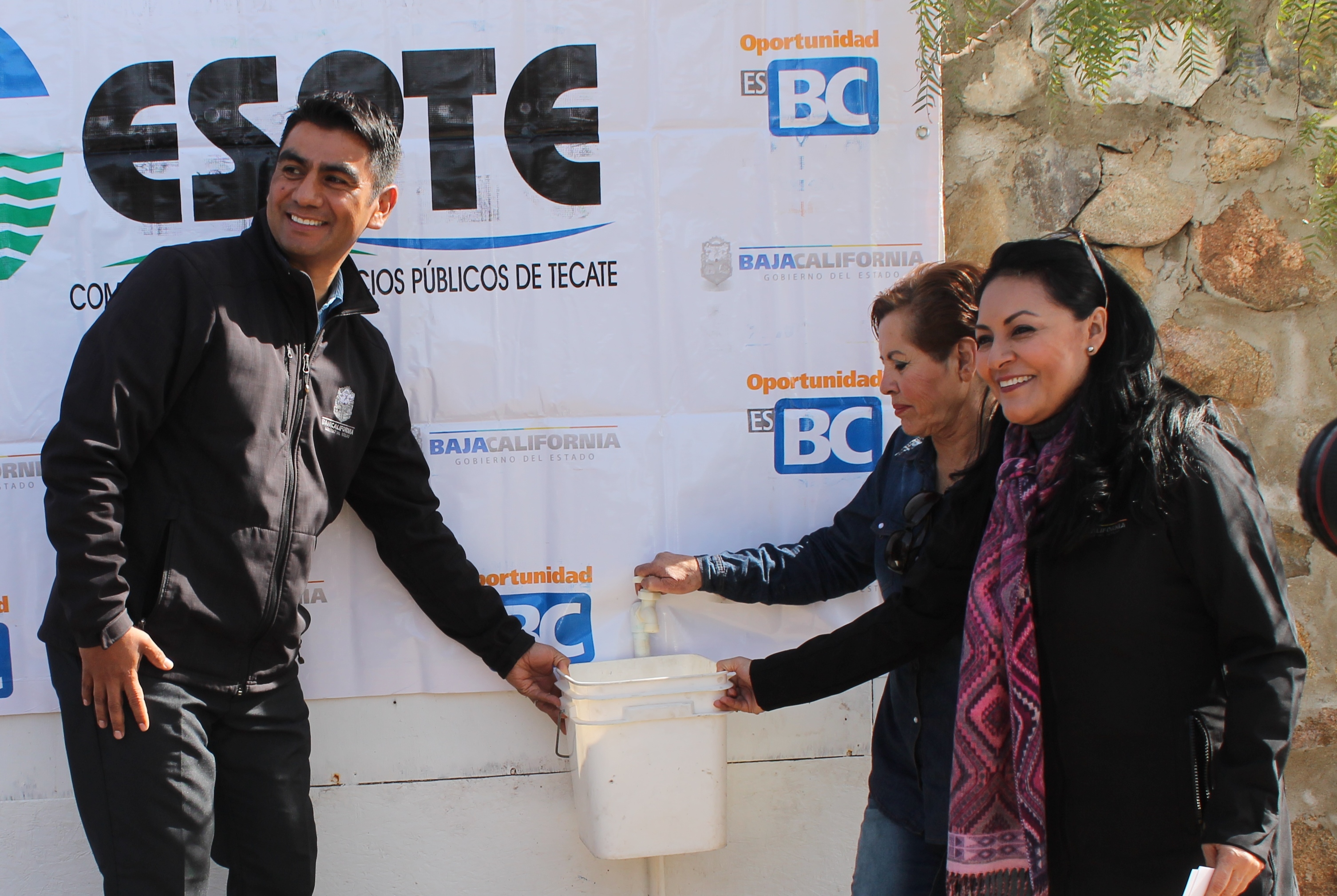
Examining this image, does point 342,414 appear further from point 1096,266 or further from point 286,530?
point 1096,266

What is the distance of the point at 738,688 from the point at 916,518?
595mm

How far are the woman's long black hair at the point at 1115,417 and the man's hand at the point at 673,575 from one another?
0.99 m

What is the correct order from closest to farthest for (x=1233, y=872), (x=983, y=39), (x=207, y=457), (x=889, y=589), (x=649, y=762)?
(x=1233, y=872), (x=207, y=457), (x=889, y=589), (x=649, y=762), (x=983, y=39)

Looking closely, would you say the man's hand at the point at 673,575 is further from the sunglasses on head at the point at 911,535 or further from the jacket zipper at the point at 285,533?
the jacket zipper at the point at 285,533

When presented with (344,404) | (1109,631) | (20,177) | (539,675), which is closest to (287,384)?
(344,404)

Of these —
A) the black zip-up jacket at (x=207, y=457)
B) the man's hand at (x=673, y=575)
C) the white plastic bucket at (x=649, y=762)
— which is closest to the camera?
the black zip-up jacket at (x=207, y=457)

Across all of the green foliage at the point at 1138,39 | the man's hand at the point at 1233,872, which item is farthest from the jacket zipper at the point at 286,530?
the man's hand at the point at 1233,872

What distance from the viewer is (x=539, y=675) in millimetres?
2438

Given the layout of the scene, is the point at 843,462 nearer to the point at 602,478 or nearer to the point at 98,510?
the point at 602,478

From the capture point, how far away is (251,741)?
2090 millimetres

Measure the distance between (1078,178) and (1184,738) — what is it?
156 centimetres

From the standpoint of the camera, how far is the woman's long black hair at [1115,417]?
1507 millimetres

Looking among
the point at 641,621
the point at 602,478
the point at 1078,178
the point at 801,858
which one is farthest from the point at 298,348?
the point at 1078,178

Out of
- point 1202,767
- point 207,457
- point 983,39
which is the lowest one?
point 1202,767
